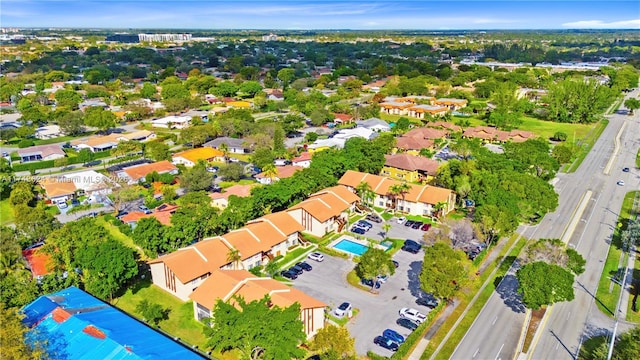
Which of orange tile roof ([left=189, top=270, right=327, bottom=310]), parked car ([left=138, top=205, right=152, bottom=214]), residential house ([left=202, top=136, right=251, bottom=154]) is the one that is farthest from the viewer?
residential house ([left=202, top=136, right=251, bottom=154])

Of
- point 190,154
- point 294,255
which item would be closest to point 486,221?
point 294,255

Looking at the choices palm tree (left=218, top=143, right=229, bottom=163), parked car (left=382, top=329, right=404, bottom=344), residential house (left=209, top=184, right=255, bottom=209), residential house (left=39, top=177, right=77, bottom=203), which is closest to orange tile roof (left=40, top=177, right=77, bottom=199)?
residential house (left=39, top=177, right=77, bottom=203)

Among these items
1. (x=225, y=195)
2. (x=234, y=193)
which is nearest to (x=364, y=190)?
(x=234, y=193)

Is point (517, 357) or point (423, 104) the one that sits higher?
point (423, 104)

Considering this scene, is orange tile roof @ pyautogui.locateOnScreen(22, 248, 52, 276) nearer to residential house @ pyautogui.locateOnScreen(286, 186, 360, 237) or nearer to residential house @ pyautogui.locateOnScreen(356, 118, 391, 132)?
residential house @ pyautogui.locateOnScreen(286, 186, 360, 237)

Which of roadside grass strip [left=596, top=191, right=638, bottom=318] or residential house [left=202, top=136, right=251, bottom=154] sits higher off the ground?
residential house [left=202, top=136, right=251, bottom=154]

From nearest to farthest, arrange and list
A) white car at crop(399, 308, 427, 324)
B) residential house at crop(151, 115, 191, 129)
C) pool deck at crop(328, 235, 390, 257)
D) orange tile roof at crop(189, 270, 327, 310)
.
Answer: orange tile roof at crop(189, 270, 327, 310)
white car at crop(399, 308, 427, 324)
pool deck at crop(328, 235, 390, 257)
residential house at crop(151, 115, 191, 129)

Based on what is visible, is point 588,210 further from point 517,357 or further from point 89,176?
point 89,176

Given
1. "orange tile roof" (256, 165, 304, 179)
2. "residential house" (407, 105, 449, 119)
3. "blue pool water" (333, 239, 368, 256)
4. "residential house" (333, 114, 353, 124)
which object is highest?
"residential house" (407, 105, 449, 119)
